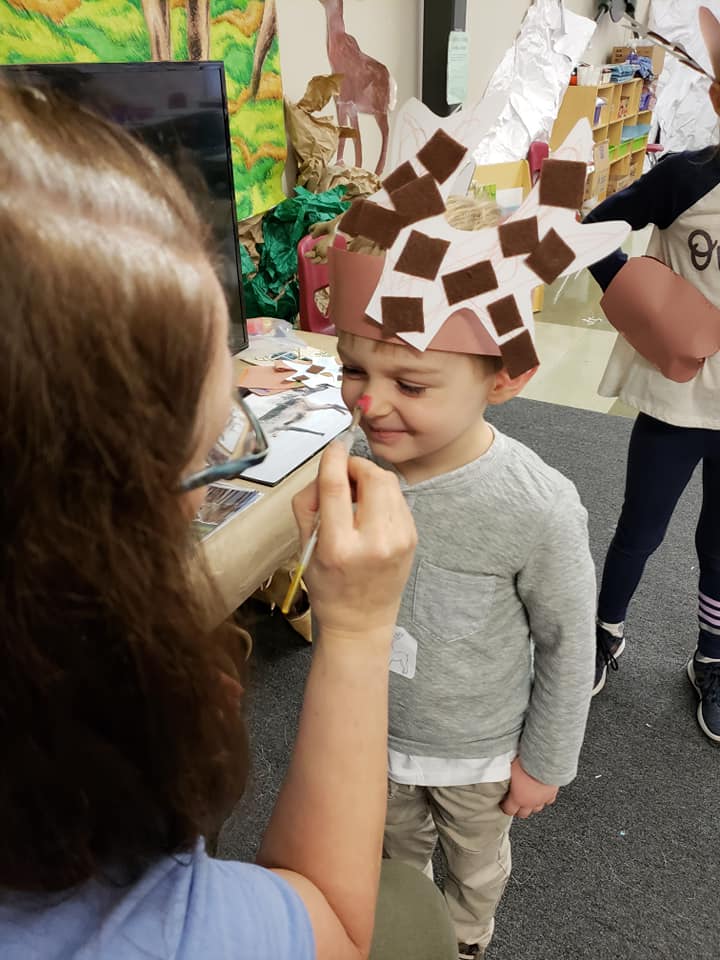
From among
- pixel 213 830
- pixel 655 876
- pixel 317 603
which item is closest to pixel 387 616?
pixel 317 603

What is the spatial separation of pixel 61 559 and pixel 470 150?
0.61 meters

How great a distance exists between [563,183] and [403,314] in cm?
20

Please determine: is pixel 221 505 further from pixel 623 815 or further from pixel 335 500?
pixel 623 815

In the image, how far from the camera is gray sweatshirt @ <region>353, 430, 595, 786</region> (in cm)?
76

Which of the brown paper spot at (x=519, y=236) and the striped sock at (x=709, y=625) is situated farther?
the striped sock at (x=709, y=625)

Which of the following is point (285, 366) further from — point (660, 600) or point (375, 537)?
point (660, 600)

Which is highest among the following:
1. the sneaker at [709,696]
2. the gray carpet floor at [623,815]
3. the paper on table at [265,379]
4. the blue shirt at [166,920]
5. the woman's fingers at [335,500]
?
the woman's fingers at [335,500]

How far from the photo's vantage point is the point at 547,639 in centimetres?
80

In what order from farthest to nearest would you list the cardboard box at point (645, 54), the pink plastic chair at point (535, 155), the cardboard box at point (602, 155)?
the cardboard box at point (645, 54)
the cardboard box at point (602, 155)
the pink plastic chair at point (535, 155)

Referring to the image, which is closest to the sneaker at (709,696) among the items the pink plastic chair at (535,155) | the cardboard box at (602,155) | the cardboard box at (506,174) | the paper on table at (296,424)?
the paper on table at (296,424)

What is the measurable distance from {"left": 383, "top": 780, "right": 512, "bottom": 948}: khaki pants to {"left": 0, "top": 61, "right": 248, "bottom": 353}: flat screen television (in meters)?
0.71

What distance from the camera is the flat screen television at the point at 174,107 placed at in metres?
1.10

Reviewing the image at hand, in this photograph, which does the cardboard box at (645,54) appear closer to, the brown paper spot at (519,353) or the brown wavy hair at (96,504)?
the brown paper spot at (519,353)

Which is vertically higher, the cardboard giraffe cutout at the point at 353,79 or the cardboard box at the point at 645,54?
the cardboard box at the point at 645,54
